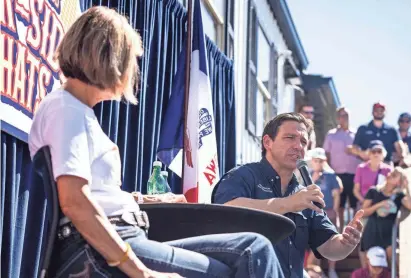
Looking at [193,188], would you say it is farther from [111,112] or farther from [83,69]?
[83,69]

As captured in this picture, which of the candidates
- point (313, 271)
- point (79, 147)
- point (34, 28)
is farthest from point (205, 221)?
point (313, 271)

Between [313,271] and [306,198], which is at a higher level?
[306,198]

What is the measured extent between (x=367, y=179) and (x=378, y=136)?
1124 millimetres

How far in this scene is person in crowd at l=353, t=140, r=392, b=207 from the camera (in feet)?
36.1

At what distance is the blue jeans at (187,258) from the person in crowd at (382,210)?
27.1 ft

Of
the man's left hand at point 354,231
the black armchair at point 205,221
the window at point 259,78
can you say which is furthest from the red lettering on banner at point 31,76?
the window at point 259,78

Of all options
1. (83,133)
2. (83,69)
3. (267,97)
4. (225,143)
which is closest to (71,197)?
(83,133)

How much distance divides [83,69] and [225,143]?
7.45 m

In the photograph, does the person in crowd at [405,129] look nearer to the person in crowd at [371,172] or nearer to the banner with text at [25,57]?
the person in crowd at [371,172]

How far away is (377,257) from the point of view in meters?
10.1

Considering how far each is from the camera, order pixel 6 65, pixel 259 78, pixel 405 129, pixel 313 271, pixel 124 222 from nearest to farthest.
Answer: pixel 124 222 < pixel 6 65 < pixel 313 271 < pixel 405 129 < pixel 259 78

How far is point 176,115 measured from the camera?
21.9ft

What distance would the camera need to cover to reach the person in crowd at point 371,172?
36.1 ft

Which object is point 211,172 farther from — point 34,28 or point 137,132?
point 34,28
